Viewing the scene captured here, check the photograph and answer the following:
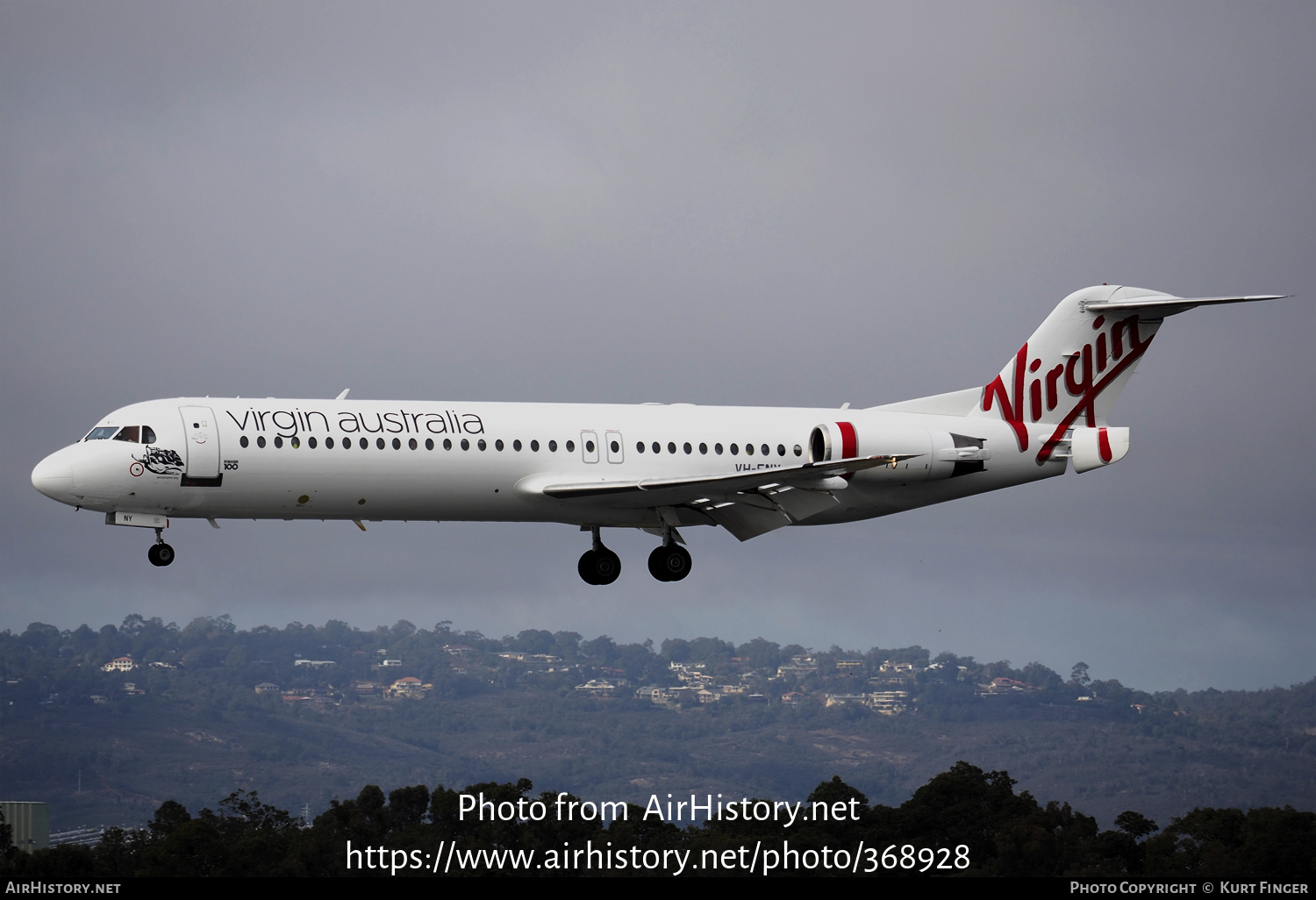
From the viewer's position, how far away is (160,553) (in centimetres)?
3719

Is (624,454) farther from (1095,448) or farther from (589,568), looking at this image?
(1095,448)

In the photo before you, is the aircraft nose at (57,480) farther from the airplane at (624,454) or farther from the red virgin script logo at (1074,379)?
the red virgin script logo at (1074,379)

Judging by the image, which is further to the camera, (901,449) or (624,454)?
(901,449)

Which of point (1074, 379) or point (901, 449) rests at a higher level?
point (1074, 379)

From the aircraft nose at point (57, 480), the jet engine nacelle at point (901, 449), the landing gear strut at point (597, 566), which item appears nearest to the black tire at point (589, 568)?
the landing gear strut at point (597, 566)

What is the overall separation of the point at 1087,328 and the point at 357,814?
6095 cm

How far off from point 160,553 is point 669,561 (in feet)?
43.3

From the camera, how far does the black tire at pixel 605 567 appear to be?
42438 millimetres

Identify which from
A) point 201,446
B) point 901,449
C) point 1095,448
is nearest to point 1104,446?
point 1095,448

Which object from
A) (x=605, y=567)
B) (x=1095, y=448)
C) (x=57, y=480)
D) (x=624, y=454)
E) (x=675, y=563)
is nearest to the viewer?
(x=57, y=480)

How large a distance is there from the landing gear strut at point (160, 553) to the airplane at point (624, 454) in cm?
4

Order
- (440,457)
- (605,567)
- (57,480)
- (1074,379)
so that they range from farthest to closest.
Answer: (1074,379) < (605,567) < (440,457) < (57,480)

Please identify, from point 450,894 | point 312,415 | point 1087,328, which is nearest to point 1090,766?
point 450,894

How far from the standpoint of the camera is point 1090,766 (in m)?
198
